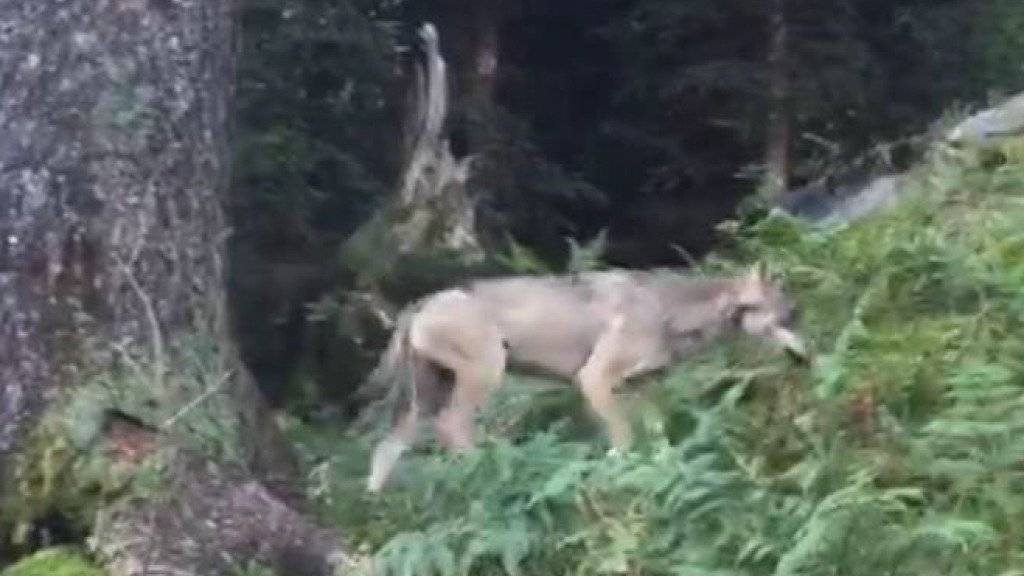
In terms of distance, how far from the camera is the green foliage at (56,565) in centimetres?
887

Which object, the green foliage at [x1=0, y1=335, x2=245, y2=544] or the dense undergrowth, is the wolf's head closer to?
the dense undergrowth

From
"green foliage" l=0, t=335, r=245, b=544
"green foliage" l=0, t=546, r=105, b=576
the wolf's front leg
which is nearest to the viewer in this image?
"green foliage" l=0, t=546, r=105, b=576

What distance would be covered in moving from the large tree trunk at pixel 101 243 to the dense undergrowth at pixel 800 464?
77cm

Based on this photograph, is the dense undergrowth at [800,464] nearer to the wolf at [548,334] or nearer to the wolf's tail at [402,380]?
the wolf at [548,334]

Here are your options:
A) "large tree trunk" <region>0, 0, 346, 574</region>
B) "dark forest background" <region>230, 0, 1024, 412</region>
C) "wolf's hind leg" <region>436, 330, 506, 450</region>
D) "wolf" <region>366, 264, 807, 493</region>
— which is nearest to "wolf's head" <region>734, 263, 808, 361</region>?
"wolf" <region>366, 264, 807, 493</region>

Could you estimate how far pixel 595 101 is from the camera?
19.5 metres

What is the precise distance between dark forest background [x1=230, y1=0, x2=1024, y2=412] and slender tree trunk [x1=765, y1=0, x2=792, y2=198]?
0.04 feet

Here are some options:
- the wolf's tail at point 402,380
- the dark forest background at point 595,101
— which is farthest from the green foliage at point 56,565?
the dark forest background at point 595,101

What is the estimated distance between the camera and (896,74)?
1886cm

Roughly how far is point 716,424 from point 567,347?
2.20 metres

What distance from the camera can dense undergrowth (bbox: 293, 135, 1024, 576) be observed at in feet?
26.3

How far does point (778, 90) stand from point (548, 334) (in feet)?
23.9

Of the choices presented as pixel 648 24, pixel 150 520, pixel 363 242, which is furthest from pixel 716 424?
pixel 648 24

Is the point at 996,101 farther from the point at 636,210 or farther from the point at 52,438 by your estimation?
the point at 52,438
